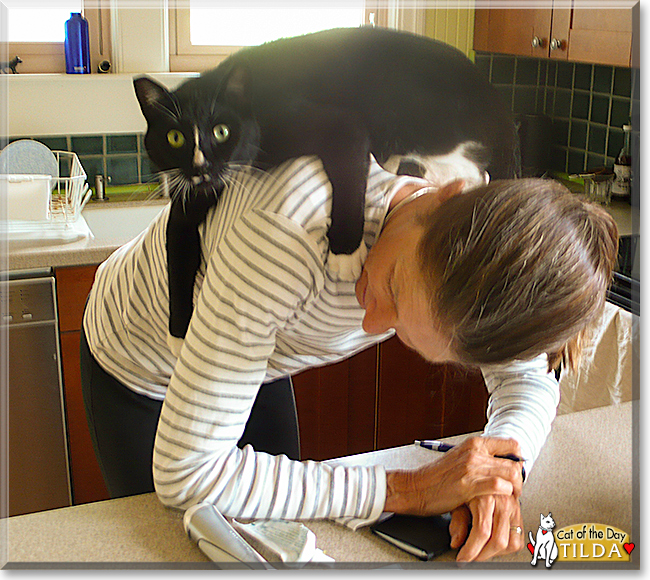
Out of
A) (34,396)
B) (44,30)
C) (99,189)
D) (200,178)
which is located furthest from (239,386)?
(44,30)

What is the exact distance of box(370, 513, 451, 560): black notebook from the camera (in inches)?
29.1

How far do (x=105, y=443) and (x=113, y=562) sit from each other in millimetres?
398

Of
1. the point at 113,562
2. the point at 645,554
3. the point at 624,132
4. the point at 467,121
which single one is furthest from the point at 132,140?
the point at 645,554

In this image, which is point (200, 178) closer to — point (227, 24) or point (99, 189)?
point (99, 189)

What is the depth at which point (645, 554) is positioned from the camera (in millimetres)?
768

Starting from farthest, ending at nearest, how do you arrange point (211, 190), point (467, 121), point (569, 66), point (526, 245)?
point (569, 66)
point (467, 121)
point (211, 190)
point (526, 245)

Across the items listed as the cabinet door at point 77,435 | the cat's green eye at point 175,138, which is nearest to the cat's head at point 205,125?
the cat's green eye at point 175,138

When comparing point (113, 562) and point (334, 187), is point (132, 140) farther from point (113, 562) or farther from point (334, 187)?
point (113, 562)

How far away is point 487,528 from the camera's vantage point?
0.75 m

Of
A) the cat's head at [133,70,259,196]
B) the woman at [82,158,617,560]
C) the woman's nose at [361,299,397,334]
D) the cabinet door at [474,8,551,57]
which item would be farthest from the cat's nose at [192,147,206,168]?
the cabinet door at [474,8,551,57]

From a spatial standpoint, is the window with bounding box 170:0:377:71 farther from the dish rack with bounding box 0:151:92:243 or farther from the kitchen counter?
the kitchen counter

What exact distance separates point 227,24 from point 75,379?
130cm

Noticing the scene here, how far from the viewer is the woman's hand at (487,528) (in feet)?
2.42

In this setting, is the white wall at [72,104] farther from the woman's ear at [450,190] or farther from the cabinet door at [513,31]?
the woman's ear at [450,190]
